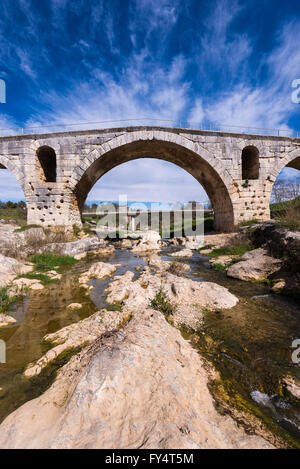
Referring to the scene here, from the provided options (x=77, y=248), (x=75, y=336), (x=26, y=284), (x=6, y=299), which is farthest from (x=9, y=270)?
(x=75, y=336)

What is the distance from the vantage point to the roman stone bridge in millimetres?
11227

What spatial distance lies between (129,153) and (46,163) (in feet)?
19.3

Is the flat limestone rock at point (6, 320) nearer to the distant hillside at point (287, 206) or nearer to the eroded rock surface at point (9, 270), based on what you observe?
the eroded rock surface at point (9, 270)

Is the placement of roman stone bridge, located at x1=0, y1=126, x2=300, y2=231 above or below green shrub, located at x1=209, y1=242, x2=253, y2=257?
above

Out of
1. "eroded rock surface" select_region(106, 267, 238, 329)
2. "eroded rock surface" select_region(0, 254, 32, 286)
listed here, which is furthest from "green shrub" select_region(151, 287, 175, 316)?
"eroded rock surface" select_region(0, 254, 32, 286)

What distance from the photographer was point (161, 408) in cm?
125

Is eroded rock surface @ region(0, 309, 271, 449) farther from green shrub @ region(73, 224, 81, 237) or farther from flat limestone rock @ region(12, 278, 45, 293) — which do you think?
green shrub @ region(73, 224, 81, 237)

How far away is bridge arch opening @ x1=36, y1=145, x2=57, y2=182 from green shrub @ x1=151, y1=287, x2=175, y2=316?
12.1 m

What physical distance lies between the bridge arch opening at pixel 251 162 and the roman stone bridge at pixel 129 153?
63 mm

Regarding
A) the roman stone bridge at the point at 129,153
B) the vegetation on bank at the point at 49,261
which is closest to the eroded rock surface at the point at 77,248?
the vegetation on bank at the point at 49,261

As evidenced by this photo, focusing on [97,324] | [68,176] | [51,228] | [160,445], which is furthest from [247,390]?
[68,176]

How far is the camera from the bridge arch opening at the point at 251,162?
12.3 meters

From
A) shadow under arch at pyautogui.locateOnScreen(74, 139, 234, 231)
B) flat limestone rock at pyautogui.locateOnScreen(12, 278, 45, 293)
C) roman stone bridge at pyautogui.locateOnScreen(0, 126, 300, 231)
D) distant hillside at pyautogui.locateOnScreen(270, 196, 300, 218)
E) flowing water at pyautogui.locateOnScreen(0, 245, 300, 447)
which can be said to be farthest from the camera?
shadow under arch at pyautogui.locateOnScreen(74, 139, 234, 231)

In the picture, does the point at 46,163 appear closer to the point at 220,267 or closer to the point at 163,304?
the point at 220,267
